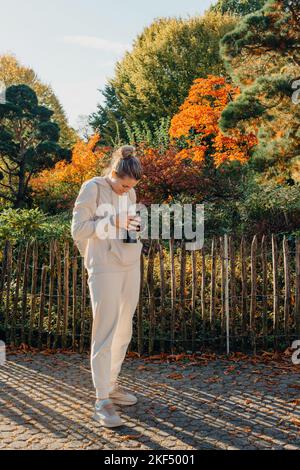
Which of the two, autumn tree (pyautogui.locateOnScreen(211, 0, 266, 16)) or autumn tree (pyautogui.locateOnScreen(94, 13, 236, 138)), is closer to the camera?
autumn tree (pyautogui.locateOnScreen(94, 13, 236, 138))

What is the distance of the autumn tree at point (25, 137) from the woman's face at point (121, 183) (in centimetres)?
1074

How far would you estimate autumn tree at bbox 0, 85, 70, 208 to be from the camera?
13.8 m

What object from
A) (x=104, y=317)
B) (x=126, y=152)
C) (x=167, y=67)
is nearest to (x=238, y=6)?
(x=167, y=67)

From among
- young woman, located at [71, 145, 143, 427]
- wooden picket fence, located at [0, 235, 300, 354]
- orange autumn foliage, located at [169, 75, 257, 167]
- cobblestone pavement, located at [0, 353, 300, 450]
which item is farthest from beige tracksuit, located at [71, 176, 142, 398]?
orange autumn foliage, located at [169, 75, 257, 167]

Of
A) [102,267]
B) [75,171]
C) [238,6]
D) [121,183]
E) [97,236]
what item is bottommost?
[102,267]

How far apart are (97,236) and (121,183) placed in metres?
0.41

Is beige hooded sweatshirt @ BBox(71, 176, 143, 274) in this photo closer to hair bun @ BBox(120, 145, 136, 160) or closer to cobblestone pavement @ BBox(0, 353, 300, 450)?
hair bun @ BBox(120, 145, 136, 160)

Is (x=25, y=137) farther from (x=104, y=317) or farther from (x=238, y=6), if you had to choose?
(x=238, y=6)

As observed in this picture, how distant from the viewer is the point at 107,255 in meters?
3.43

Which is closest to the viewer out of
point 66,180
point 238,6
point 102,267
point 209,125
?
point 102,267

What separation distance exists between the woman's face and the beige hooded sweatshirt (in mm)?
75

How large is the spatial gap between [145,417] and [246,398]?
3.01 ft

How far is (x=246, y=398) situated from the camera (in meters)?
4.04

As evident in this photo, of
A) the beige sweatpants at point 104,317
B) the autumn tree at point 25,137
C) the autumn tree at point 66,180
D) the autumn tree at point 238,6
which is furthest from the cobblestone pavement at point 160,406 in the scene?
the autumn tree at point 238,6
